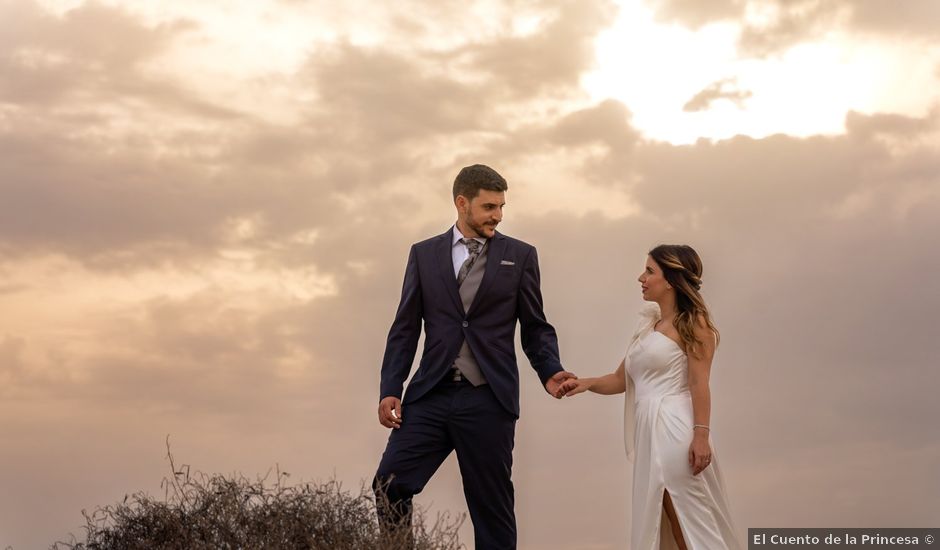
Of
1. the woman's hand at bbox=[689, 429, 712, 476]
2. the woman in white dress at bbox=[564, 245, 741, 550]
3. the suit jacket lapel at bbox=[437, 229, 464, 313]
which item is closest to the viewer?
the woman's hand at bbox=[689, 429, 712, 476]

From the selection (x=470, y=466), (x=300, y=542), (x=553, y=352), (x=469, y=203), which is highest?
(x=469, y=203)

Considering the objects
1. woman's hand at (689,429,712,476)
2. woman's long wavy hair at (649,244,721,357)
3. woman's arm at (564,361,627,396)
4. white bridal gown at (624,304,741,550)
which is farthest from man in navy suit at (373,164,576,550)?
woman's hand at (689,429,712,476)

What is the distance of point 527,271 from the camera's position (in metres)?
9.20

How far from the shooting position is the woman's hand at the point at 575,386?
931 centimetres

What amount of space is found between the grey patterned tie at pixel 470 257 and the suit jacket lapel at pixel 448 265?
0.16 feet

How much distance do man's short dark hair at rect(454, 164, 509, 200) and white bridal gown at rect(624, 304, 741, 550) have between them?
4.87ft

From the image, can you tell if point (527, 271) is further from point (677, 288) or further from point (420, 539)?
point (420, 539)

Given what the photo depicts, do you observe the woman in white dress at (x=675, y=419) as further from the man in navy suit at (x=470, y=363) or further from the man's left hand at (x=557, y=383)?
the man in navy suit at (x=470, y=363)

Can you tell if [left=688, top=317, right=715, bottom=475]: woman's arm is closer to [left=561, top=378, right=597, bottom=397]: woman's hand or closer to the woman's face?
the woman's face

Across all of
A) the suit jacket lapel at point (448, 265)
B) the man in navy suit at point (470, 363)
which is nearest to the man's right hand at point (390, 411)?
the man in navy suit at point (470, 363)

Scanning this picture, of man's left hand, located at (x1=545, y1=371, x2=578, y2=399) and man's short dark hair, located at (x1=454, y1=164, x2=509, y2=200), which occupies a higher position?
man's short dark hair, located at (x1=454, y1=164, x2=509, y2=200)

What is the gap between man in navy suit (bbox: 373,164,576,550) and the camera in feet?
29.3

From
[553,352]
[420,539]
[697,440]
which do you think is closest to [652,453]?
[697,440]

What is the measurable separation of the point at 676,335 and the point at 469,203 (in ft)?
5.43
